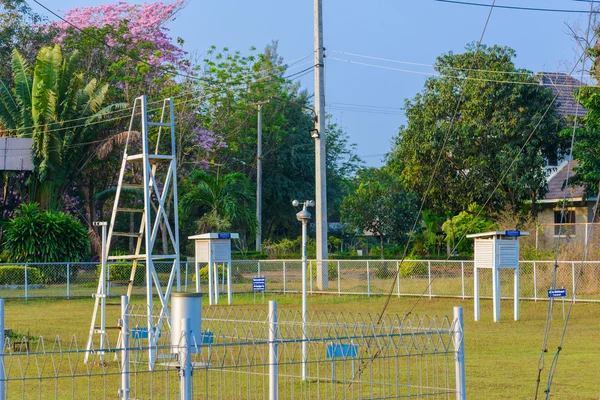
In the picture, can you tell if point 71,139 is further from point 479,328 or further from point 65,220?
point 479,328

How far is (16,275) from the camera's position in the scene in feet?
108

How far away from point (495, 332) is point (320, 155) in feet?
43.9

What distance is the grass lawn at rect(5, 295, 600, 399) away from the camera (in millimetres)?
12625

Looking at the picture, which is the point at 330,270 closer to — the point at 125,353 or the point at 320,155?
the point at 320,155

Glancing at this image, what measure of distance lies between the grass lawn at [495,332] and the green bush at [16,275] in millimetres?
2569

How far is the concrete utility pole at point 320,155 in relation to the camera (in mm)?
32062

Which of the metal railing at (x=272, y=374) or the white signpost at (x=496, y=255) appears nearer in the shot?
the metal railing at (x=272, y=374)

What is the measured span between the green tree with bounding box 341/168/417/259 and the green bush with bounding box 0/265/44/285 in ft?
60.2

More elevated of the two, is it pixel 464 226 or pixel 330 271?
pixel 464 226

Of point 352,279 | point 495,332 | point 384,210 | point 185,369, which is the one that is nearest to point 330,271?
point 352,279

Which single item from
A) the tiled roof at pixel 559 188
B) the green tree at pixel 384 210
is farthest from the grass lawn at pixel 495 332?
the green tree at pixel 384 210

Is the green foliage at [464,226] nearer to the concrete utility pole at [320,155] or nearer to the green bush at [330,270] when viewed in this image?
the green bush at [330,270]

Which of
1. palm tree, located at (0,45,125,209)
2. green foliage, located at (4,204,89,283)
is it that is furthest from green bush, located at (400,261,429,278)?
palm tree, located at (0,45,125,209)

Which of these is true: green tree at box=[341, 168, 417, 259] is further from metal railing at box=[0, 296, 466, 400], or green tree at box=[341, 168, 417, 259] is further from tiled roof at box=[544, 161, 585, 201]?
metal railing at box=[0, 296, 466, 400]
